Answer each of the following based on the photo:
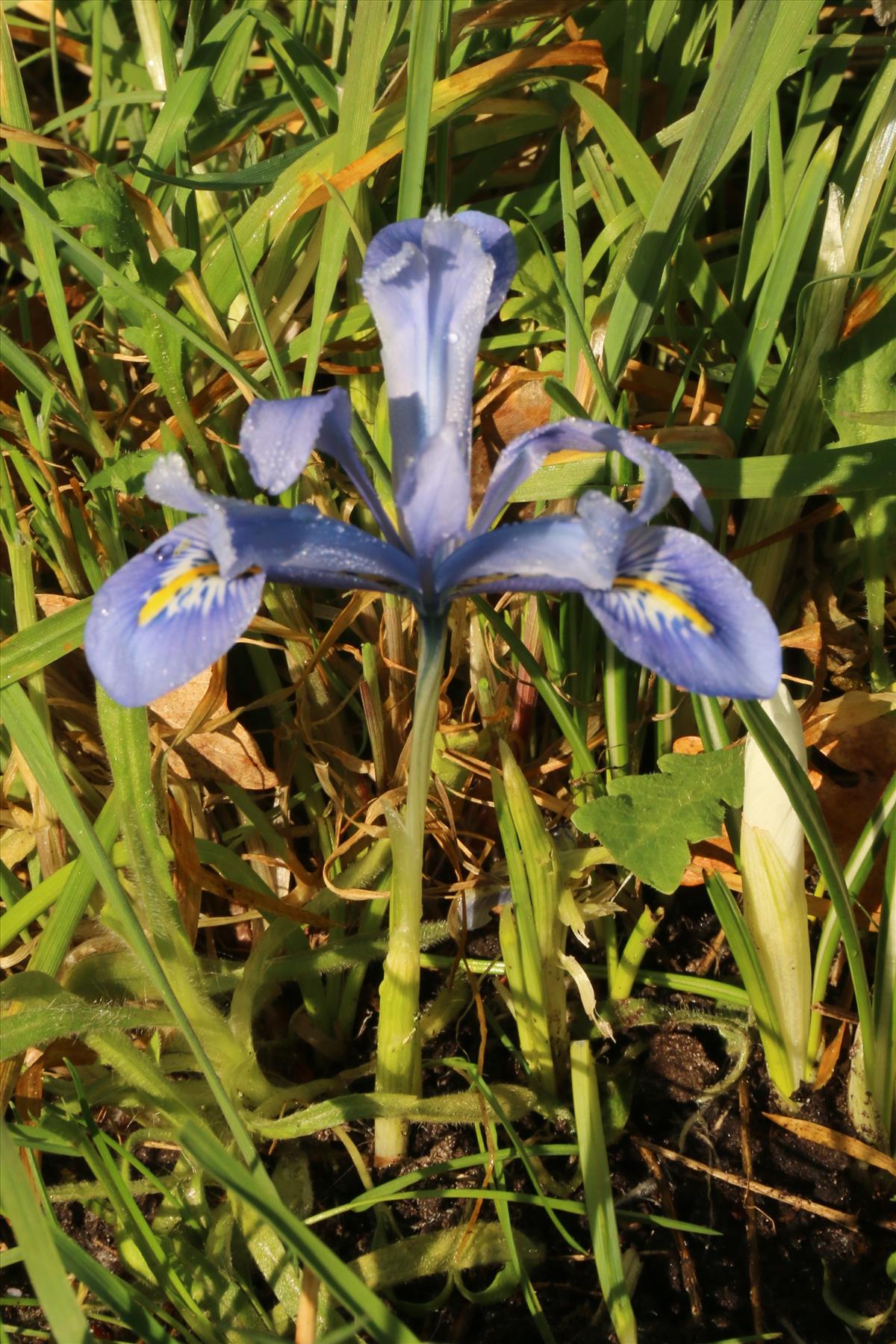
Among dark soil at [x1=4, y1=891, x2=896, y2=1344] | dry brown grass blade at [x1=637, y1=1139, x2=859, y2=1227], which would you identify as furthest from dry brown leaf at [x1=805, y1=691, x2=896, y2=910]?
dry brown grass blade at [x1=637, y1=1139, x2=859, y2=1227]

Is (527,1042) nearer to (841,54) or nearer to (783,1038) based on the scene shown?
(783,1038)

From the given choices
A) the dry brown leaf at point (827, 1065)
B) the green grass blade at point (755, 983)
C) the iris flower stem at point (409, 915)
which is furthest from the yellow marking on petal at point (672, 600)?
the dry brown leaf at point (827, 1065)

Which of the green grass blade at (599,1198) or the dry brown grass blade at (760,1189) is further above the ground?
the green grass blade at (599,1198)

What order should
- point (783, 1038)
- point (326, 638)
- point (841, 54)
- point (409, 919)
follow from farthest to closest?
1. point (841, 54)
2. point (326, 638)
3. point (783, 1038)
4. point (409, 919)

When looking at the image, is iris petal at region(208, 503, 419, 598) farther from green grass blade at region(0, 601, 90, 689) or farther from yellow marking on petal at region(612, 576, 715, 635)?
green grass blade at region(0, 601, 90, 689)

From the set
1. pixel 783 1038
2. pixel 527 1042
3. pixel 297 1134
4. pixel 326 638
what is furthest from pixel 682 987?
pixel 326 638

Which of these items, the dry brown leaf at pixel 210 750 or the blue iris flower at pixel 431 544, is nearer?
the blue iris flower at pixel 431 544

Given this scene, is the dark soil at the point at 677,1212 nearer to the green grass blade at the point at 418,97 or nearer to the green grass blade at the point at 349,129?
the green grass blade at the point at 349,129
